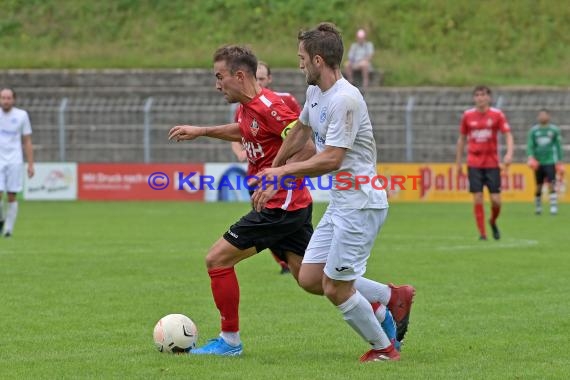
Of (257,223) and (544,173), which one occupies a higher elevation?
(257,223)

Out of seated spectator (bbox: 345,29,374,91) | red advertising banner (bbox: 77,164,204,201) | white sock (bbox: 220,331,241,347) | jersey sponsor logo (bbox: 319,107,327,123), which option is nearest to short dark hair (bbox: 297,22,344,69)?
jersey sponsor logo (bbox: 319,107,327,123)

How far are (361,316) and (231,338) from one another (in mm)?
1048

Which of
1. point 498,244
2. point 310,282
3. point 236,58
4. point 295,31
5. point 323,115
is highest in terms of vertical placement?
point 295,31

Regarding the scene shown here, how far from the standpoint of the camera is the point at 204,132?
27.6ft

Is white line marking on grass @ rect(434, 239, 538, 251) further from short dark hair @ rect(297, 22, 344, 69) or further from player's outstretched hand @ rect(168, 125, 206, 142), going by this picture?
short dark hair @ rect(297, 22, 344, 69)

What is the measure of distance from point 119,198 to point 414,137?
25.3ft

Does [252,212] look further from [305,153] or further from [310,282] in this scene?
[310,282]

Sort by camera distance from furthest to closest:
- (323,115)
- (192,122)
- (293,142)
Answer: (192,122) → (293,142) → (323,115)

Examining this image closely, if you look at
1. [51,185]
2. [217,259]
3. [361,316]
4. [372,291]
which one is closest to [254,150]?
[217,259]

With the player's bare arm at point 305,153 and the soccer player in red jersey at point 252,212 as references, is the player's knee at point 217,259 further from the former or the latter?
the player's bare arm at point 305,153

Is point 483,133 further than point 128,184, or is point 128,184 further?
point 128,184

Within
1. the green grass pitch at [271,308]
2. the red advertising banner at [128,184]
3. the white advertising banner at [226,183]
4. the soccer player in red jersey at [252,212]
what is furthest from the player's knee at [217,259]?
the red advertising banner at [128,184]

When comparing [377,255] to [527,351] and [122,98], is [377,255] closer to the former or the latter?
[527,351]

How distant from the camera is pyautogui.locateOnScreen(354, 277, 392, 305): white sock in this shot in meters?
7.86
